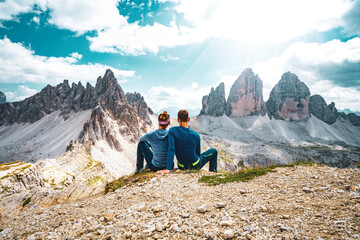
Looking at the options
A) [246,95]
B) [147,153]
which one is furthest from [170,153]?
[246,95]

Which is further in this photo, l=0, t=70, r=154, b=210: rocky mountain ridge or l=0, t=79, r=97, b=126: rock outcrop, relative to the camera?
l=0, t=79, r=97, b=126: rock outcrop

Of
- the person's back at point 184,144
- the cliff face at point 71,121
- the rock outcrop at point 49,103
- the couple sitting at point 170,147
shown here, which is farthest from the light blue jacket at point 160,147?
the rock outcrop at point 49,103

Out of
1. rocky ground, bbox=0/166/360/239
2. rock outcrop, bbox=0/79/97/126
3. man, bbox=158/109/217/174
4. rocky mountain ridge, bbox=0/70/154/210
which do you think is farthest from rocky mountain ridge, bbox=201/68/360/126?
rocky ground, bbox=0/166/360/239

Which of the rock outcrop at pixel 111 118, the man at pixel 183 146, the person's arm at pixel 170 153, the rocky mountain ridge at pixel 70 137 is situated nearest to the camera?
the person's arm at pixel 170 153

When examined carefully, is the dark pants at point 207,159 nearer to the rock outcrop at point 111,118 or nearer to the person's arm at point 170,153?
the person's arm at point 170,153

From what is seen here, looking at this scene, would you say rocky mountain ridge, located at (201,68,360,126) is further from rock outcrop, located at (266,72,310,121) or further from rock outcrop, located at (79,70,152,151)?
rock outcrop, located at (79,70,152,151)

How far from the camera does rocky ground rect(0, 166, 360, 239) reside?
3.95m

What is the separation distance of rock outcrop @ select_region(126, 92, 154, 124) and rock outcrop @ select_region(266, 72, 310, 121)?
475 ft

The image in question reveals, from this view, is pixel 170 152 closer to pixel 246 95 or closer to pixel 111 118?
pixel 111 118

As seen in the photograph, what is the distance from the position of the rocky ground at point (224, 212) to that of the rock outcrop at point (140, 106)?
151566 mm

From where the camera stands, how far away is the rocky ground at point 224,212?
3947 millimetres

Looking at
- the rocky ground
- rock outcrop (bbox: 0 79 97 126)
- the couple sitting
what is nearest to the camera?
the rocky ground

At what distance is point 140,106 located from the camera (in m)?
162

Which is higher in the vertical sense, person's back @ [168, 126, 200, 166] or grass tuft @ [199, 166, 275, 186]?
person's back @ [168, 126, 200, 166]
